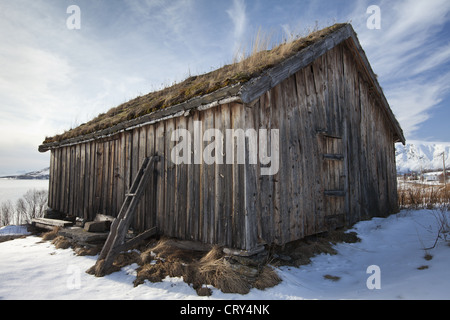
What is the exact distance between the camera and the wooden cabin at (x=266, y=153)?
4.62 metres

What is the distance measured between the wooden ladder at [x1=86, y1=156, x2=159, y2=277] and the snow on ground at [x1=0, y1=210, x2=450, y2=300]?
0.79 feet

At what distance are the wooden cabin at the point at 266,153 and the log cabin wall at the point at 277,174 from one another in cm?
2

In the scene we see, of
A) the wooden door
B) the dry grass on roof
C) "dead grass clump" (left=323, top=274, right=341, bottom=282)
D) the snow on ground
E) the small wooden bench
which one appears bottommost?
"dead grass clump" (left=323, top=274, right=341, bottom=282)

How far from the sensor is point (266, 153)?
487 cm

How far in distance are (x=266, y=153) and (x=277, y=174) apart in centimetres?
48

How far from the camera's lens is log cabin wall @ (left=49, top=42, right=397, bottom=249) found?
4.70 m

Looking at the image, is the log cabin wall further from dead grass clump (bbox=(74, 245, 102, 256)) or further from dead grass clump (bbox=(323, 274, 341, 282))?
dead grass clump (bbox=(74, 245, 102, 256))

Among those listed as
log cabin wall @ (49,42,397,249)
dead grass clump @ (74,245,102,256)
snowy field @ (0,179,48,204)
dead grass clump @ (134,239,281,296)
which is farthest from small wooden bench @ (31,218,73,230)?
snowy field @ (0,179,48,204)

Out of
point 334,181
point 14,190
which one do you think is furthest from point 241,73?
point 14,190

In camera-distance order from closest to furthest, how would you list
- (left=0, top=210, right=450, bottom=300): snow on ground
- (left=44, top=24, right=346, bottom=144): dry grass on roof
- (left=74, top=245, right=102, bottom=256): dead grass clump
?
1. (left=0, top=210, right=450, bottom=300): snow on ground
2. (left=44, top=24, right=346, bottom=144): dry grass on roof
3. (left=74, top=245, right=102, bottom=256): dead grass clump

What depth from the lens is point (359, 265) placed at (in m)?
5.24

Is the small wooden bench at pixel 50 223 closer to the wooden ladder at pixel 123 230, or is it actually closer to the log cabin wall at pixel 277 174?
the log cabin wall at pixel 277 174

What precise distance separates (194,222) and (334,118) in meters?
4.42
